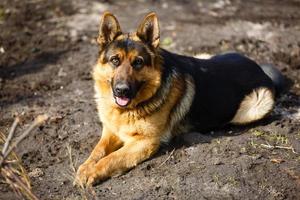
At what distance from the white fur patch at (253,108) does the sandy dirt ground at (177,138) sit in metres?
0.11

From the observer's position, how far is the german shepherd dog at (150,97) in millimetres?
5523

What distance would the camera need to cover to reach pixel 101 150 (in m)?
5.71

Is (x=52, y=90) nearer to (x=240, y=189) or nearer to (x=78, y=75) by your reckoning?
(x=78, y=75)

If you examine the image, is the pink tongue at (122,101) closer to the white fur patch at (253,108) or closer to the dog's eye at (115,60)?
the dog's eye at (115,60)

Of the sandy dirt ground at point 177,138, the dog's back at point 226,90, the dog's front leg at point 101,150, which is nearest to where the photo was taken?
the sandy dirt ground at point 177,138

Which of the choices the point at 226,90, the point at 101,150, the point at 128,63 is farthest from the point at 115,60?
the point at 226,90

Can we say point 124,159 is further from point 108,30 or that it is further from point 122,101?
point 108,30

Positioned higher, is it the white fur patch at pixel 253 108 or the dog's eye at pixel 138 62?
the dog's eye at pixel 138 62

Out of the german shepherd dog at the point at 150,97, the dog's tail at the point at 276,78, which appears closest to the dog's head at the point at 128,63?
the german shepherd dog at the point at 150,97

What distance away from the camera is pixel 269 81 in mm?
6734

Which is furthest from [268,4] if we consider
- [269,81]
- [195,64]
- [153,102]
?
[153,102]

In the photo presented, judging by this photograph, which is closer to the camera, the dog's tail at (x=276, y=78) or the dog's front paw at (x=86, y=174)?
the dog's front paw at (x=86, y=174)

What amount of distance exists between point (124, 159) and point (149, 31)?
144 centimetres

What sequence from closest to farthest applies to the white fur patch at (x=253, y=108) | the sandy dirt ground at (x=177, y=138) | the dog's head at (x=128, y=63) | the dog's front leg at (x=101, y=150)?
the sandy dirt ground at (x=177, y=138) < the dog's front leg at (x=101, y=150) < the dog's head at (x=128, y=63) < the white fur patch at (x=253, y=108)
